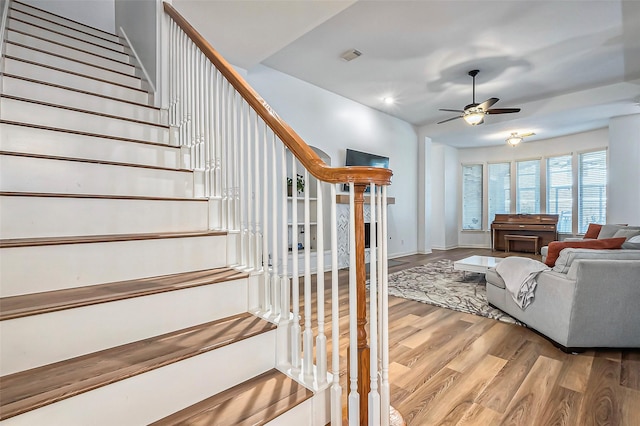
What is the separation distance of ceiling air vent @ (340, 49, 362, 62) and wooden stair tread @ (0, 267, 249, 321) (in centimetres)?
356

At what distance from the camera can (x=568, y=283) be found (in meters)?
2.22

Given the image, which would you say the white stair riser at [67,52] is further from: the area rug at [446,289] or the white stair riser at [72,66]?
the area rug at [446,289]

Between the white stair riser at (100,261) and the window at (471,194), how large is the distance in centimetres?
855

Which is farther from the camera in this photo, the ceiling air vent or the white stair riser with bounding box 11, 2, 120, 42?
the ceiling air vent

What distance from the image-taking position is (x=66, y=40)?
283cm

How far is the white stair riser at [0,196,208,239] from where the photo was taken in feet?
4.26

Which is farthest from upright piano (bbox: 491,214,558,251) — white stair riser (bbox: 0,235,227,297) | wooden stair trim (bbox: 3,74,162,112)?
wooden stair trim (bbox: 3,74,162,112)

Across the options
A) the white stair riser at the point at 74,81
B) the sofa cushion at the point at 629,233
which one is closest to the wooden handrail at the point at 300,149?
the white stair riser at the point at 74,81

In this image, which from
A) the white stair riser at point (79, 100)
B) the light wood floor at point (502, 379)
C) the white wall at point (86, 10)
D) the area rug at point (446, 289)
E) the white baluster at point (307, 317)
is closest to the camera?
the white baluster at point (307, 317)

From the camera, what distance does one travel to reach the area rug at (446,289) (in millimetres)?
3195

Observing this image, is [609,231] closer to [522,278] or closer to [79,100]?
[522,278]

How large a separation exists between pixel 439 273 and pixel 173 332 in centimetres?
447

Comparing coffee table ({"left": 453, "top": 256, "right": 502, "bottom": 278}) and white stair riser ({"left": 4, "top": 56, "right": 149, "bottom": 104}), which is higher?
white stair riser ({"left": 4, "top": 56, "right": 149, "bottom": 104})

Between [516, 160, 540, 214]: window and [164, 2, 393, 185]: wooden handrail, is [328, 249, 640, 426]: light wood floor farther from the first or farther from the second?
[516, 160, 540, 214]: window
